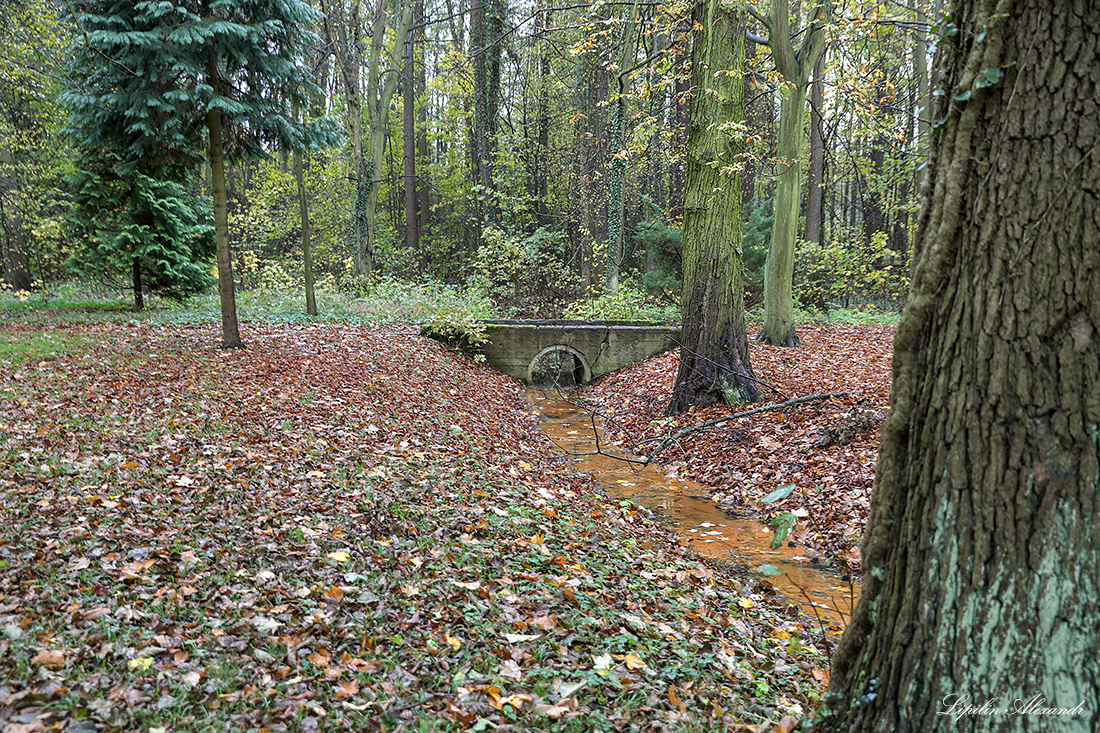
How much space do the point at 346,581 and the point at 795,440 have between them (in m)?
5.58

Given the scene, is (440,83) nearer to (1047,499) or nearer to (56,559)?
(56,559)

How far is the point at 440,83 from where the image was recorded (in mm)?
26219

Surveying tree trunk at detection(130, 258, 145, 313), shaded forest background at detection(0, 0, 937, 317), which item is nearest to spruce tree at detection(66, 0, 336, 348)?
shaded forest background at detection(0, 0, 937, 317)

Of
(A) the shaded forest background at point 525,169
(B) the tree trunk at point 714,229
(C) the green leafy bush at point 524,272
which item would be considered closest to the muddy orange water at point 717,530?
(B) the tree trunk at point 714,229

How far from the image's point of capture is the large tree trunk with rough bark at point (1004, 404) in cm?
176

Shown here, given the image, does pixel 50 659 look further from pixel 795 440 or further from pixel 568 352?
pixel 568 352

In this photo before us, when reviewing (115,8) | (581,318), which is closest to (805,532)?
(115,8)

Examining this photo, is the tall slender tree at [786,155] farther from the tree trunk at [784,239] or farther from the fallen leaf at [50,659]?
the fallen leaf at [50,659]

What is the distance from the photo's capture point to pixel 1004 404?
6.09 feet

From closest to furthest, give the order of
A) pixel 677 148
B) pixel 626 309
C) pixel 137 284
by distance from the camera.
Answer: pixel 137 284, pixel 626 309, pixel 677 148

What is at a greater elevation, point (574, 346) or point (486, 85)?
point (486, 85)

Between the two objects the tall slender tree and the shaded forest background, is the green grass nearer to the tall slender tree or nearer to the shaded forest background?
the shaded forest background

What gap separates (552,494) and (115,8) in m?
9.35

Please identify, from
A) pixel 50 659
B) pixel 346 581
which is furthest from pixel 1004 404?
pixel 50 659
